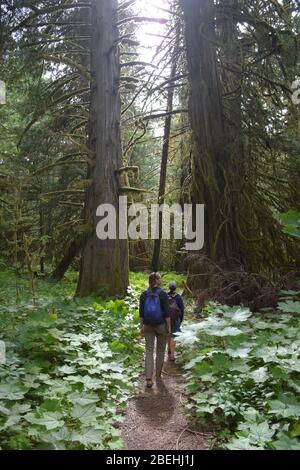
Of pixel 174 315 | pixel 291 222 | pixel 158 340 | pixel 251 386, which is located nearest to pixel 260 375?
pixel 251 386

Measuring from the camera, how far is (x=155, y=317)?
225 inches

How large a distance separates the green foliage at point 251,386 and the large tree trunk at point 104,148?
4321 mm

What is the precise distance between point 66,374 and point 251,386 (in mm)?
2071

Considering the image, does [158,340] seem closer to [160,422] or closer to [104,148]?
[160,422]

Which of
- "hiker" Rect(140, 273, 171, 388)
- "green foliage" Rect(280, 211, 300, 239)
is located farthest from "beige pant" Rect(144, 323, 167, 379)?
"green foliage" Rect(280, 211, 300, 239)

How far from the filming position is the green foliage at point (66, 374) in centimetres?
341

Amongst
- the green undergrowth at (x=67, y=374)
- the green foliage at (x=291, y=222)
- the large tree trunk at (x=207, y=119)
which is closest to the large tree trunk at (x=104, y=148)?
the green undergrowth at (x=67, y=374)

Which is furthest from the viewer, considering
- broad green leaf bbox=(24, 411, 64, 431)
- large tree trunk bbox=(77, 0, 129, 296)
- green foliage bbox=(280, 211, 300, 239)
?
large tree trunk bbox=(77, 0, 129, 296)

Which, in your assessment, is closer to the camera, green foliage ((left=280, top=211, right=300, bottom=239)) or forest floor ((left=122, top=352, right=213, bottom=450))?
forest floor ((left=122, top=352, right=213, bottom=450))

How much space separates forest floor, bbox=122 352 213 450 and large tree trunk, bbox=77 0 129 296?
4.06 meters

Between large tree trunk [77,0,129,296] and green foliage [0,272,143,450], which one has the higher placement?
large tree trunk [77,0,129,296]

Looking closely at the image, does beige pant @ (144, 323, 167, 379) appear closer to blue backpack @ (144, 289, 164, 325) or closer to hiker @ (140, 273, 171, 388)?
hiker @ (140, 273, 171, 388)

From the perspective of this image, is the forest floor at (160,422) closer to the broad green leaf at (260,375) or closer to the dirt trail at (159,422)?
the dirt trail at (159,422)

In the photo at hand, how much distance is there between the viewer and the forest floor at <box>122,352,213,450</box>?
12.9ft
